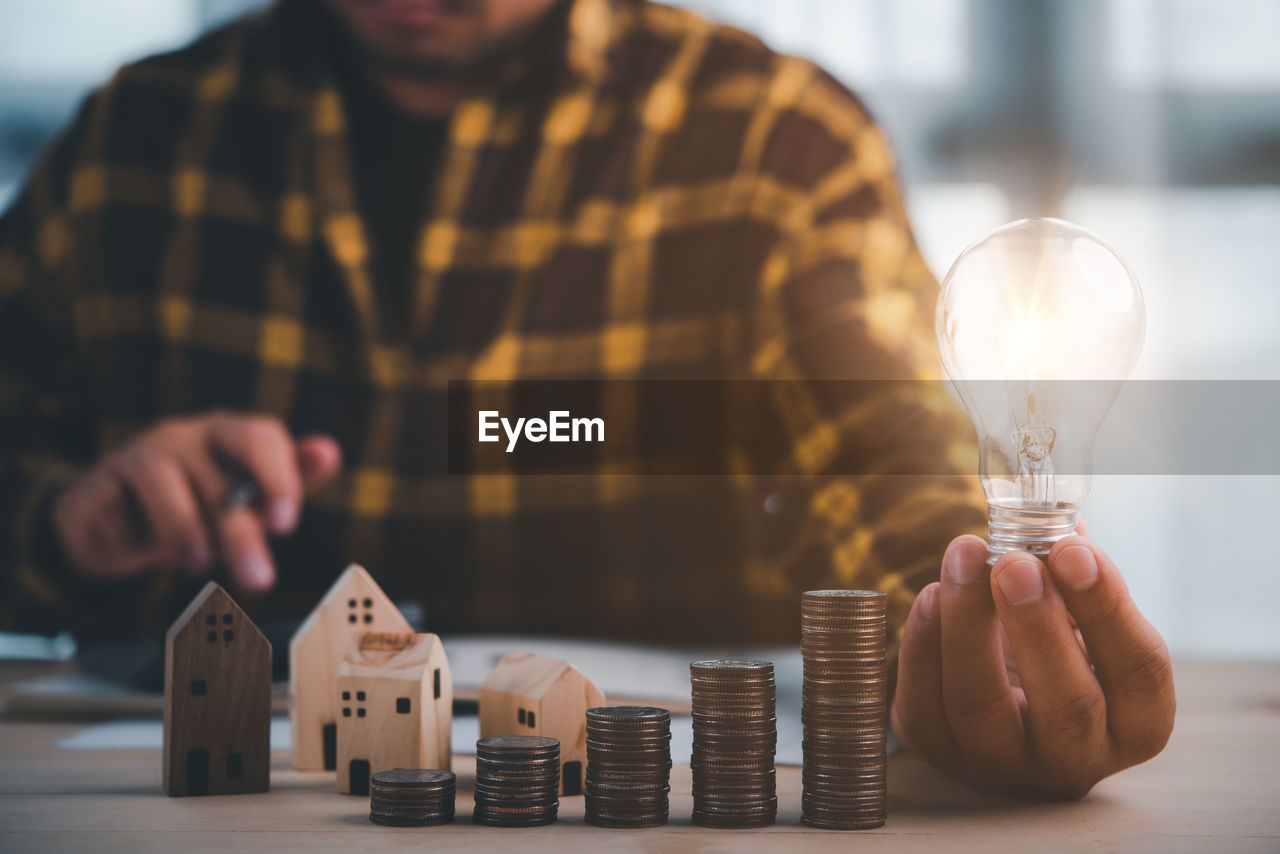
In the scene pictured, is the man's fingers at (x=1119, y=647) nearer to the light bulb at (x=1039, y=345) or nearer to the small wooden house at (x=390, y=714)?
the light bulb at (x=1039, y=345)

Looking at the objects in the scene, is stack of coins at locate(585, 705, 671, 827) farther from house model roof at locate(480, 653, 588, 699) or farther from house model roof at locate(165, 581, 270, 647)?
house model roof at locate(165, 581, 270, 647)

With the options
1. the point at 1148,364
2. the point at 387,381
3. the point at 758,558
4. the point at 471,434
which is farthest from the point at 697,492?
the point at 1148,364

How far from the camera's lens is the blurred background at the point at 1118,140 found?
6.46ft

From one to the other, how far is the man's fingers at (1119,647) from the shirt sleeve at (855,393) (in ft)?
0.50

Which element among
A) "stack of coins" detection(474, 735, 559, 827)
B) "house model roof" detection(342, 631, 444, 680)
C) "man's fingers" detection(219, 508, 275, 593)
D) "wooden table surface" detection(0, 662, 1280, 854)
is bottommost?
"wooden table surface" detection(0, 662, 1280, 854)

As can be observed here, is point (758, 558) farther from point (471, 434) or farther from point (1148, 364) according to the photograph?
point (1148, 364)

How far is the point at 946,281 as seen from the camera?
1.90 feet

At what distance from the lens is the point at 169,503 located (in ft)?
2.66

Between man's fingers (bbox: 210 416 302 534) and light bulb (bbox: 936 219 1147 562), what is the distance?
47 centimetres

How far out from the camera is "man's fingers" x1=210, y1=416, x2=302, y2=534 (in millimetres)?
783

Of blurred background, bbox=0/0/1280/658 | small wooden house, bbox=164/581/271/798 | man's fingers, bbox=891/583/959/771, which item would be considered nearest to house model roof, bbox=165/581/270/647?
small wooden house, bbox=164/581/271/798

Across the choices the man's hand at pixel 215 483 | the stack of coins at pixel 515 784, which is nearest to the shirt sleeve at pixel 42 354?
the man's hand at pixel 215 483

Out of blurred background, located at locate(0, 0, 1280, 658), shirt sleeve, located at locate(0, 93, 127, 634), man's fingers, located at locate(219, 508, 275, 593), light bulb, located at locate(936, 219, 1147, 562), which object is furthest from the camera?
blurred background, located at locate(0, 0, 1280, 658)

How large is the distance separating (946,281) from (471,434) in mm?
723
